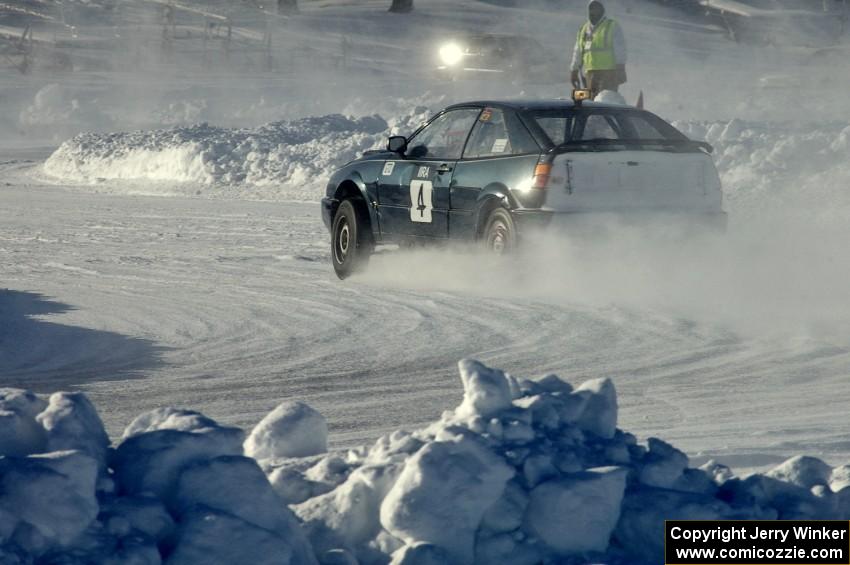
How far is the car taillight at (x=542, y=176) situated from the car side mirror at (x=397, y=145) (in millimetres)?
1670

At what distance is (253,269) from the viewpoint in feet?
43.2

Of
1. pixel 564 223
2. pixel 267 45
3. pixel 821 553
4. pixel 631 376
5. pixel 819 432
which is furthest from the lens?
pixel 267 45

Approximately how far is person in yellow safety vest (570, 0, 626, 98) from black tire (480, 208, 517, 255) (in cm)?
754

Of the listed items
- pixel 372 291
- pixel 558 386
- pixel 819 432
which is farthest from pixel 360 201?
pixel 558 386

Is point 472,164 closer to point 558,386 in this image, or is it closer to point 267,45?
point 558,386

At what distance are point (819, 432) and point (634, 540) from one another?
2416mm

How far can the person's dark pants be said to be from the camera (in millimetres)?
18656

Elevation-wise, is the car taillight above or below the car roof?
below

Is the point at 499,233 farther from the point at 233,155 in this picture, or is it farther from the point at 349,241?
the point at 233,155

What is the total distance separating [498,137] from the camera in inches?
443

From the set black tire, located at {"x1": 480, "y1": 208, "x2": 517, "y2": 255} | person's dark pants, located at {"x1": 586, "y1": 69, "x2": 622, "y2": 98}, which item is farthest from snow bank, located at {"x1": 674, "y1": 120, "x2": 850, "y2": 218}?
black tire, located at {"x1": 480, "y1": 208, "x2": 517, "y2": 255}

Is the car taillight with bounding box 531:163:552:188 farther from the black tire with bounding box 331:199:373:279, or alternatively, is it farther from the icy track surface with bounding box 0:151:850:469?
the black tire with bounding box 331:199:373:279

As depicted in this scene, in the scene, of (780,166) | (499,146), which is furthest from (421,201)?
(780,166)

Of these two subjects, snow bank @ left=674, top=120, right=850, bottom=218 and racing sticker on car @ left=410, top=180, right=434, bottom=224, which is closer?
racing sticker on car @ left=410, top=180, right=434, bottom=224
